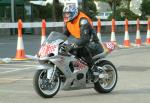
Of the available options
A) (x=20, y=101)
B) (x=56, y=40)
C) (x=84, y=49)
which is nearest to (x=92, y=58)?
(x=84, y=49)

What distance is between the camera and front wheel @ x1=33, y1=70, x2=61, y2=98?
918cm

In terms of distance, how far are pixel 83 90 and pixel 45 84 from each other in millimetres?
1316

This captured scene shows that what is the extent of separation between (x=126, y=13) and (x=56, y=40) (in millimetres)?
Answer: 43299

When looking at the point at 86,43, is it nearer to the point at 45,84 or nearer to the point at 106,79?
→ the point at 106,79

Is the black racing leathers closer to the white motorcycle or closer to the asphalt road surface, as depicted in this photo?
the white motorcycle

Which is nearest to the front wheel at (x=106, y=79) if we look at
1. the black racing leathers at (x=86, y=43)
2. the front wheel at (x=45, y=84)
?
the black racing leathers at (x=86, y=43)

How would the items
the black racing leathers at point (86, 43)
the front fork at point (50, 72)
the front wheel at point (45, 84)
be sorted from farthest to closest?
the black racing leathers at point (86, 43)
the front fork at point (50, 72)
the front wheel at point (45, 84)

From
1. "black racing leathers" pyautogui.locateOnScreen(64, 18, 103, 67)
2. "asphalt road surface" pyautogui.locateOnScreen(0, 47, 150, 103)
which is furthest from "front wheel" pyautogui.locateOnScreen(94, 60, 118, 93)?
"black racing leathers" pyautogui.locateOnScreen(64, 18, 103, 67)

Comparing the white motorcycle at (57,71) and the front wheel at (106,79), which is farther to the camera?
the front wheel at (106,79)

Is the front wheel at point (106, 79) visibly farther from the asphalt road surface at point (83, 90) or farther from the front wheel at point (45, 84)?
the front wheel at point (45, 84)

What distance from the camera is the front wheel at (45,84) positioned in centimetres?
918

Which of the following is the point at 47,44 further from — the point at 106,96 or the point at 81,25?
the point at 106,96

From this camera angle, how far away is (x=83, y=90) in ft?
34.2

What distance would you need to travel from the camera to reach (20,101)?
9.05m
